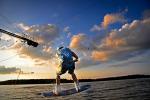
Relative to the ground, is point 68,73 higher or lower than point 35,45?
lower

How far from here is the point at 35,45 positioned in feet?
96.6

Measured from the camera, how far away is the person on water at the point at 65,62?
18.5 meters

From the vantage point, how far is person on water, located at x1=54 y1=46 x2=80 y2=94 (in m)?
18.5

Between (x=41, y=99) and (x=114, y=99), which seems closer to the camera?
(x=114, y=99)

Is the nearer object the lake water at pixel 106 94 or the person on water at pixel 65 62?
the lake water at pixel 106 94

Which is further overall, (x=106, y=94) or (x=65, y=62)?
(x=65, y=62)

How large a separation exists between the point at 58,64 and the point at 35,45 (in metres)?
11.2

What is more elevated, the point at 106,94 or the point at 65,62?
the point at 65,62

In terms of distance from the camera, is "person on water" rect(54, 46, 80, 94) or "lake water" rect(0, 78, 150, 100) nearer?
"lake water" rect(0, 78, 150, 100)

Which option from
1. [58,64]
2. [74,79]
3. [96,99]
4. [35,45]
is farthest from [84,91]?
[35,45]

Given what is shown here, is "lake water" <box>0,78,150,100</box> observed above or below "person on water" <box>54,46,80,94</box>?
below

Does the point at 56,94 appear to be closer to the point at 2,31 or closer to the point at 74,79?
the point at 74,79

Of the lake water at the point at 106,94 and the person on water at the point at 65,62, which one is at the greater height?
the person on water at the point at 65,62

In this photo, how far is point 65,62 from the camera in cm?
1869
